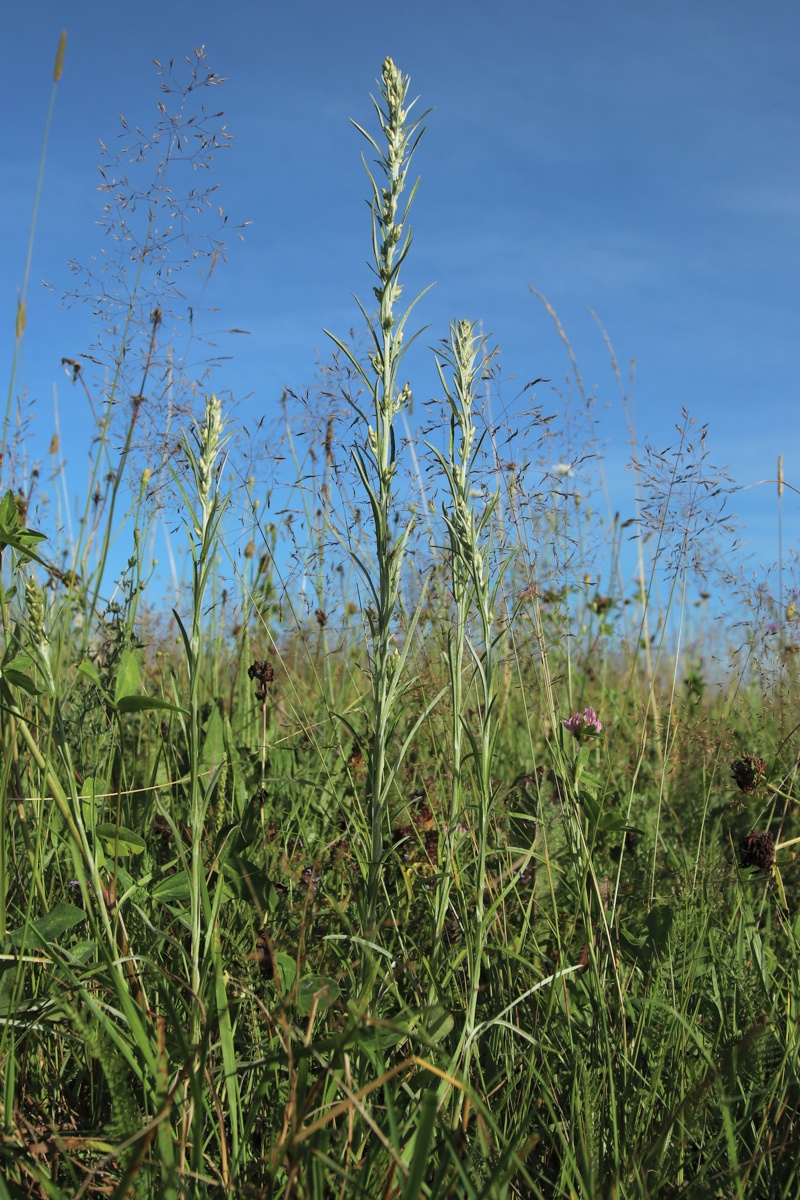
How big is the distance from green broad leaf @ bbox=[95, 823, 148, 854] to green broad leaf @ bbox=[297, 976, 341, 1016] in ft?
1.53

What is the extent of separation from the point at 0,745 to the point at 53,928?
0.64m

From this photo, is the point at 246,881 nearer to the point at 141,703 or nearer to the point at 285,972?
the point at 285,972

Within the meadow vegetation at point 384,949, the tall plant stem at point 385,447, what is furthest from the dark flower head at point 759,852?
the tall plant stem at point 385,447

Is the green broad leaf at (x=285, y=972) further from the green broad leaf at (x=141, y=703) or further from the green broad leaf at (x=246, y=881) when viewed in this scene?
the green broad leaf at (x=141, y=703)

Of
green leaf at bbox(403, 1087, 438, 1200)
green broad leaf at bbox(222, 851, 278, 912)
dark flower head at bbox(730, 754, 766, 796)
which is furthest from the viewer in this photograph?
dark flower head at bbox(730, 754, 766, 796)

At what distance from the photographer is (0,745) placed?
1990mm

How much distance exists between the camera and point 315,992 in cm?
134

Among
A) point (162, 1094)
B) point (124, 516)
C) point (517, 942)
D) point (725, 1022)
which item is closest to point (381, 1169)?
point (162, 1094)

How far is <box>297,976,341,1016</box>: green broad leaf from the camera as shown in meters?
1.35

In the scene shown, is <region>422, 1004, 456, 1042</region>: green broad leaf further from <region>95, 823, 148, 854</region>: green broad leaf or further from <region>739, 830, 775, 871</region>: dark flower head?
<region>739, 830, 775, 871</region>: dark flower head

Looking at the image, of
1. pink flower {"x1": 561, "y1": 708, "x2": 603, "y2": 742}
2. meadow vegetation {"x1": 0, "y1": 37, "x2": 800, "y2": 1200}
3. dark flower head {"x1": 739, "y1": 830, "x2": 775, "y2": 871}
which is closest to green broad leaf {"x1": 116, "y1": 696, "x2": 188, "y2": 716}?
meadow vegetation {"x1": 0, "y1": 37, "x2": 800, "y2": 1200}

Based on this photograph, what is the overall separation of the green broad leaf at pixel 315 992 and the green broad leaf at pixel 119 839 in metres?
0.47

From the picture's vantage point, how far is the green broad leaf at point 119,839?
169 centimetres

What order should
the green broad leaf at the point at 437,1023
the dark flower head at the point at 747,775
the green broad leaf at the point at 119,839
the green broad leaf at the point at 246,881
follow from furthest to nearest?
the dark flower head at the point at 747,775 < the green broad leaf at the point at 119,839 < the green broad leaf at the point at 246,881 < the green broad leaf at the point at 437,1023
